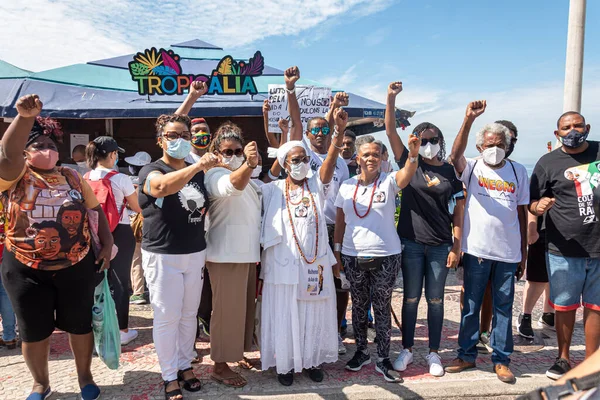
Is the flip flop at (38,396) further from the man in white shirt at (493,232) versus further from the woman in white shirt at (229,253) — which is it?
the man in white shirt at (493,232)

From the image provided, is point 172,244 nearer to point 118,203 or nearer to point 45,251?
point 45,251

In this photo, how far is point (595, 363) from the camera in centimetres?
127

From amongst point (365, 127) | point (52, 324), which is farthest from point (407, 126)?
point (52, 324)

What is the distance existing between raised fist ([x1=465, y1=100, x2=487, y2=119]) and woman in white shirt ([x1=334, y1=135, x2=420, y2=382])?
0.65 metres

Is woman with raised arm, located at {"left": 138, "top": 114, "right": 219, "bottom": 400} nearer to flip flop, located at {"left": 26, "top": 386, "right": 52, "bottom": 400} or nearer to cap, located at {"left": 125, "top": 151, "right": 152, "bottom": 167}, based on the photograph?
flip flop, located at {"left": 26, "top": 386, "right": 52, "bottom": 400}

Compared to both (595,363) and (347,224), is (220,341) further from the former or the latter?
(595,363)

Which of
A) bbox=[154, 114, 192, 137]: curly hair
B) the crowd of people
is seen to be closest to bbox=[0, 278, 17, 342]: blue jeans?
Result: the crowd of people

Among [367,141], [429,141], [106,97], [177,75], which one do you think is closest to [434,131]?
[429,141]

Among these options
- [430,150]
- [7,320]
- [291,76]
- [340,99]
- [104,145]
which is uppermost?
[291,76]

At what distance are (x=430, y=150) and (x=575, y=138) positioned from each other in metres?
1.27

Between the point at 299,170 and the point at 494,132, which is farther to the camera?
the point at 494,132

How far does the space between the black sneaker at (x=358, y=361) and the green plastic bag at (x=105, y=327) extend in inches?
78.7

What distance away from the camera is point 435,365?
375 centimetres

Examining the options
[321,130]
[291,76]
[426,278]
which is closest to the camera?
[426,278]
